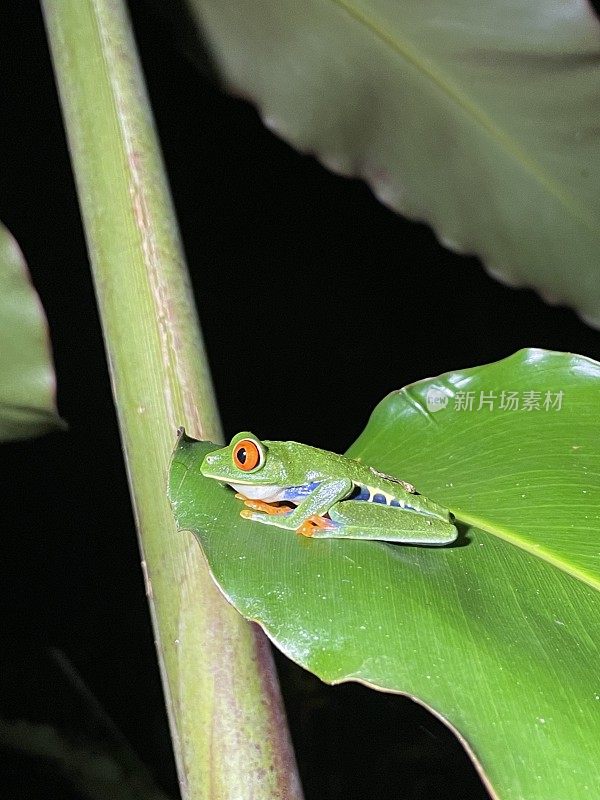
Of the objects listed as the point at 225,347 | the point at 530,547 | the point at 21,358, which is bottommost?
the point at 225,347

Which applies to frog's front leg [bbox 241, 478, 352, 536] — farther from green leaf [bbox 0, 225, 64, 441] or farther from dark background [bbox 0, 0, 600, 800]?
dark background [bbox 0, 0, 600, 800]

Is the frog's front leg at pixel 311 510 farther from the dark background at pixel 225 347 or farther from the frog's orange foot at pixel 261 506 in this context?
the dark background at pixel 225 347

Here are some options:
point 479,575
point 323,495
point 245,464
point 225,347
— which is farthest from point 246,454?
point 225,347

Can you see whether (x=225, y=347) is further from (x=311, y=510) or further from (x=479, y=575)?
(x=479, y=575)

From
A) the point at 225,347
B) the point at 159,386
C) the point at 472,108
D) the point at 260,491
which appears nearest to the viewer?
the point at 159,386

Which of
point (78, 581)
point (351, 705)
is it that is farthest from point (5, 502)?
point (351, 705)

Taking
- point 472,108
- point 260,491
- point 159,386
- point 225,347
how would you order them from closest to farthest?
point 159,386, point 260,491, point 472,108, point 225,347

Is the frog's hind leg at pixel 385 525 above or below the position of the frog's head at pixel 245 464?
below

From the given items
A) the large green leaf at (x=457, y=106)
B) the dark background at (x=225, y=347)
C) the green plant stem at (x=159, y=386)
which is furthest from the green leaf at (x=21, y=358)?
the dark background at (x=225, y=347)
